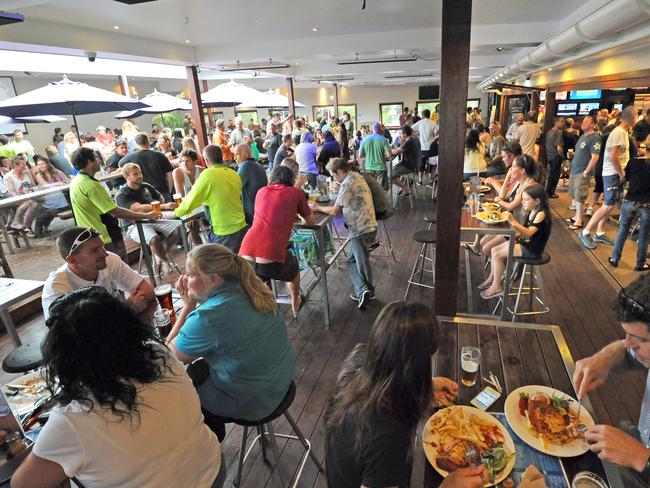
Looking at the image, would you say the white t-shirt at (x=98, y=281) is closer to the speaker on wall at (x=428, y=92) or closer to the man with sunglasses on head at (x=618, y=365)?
the man with sunglasses on head at (x=618, y=365)

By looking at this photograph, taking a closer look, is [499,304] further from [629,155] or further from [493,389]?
[629,155]

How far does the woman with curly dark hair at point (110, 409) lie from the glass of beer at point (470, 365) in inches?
41.6

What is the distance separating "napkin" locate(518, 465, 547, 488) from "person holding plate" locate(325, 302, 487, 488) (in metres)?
0.11

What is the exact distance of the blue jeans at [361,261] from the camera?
3836mm

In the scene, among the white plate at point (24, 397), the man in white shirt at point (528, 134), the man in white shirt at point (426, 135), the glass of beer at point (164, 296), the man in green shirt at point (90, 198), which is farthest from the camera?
the man in white shirt at point (426, 135)

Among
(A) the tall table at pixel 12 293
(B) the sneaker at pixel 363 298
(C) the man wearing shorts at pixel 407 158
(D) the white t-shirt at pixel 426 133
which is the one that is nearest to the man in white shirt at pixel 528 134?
(D) the white t-shirt at pixel 426 133

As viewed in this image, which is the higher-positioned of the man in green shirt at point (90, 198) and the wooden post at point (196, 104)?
the wooden post at point (196, 104)

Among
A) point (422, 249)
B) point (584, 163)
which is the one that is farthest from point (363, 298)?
point (584, 163)

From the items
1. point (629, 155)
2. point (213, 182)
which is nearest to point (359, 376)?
point (213, 182)

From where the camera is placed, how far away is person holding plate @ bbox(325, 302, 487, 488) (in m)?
1.13

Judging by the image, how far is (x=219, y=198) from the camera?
3.87 m

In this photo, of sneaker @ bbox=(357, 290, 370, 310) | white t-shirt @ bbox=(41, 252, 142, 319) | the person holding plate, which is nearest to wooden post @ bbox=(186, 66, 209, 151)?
sneaker @ bbox=(357, 290, 370, 310)

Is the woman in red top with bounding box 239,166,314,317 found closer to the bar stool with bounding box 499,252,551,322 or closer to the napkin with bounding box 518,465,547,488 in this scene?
the bar stool with bounding box 499,252,551,322

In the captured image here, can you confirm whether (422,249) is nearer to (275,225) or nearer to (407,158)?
(275,225)
